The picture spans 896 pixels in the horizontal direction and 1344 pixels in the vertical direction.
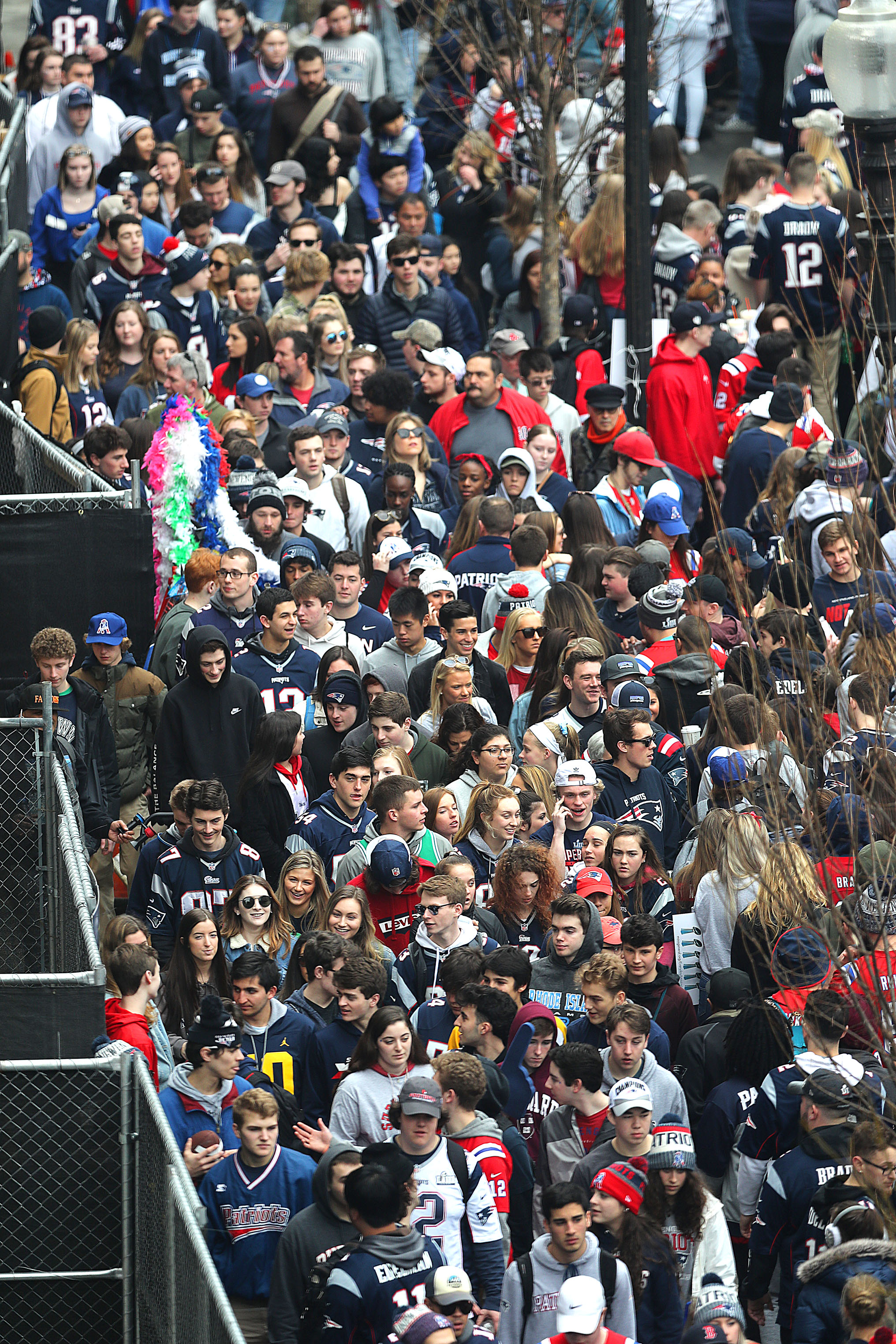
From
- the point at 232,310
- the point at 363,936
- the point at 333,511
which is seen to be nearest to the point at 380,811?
the point at 363,936

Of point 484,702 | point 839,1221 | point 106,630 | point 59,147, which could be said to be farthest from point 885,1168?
point 59,147

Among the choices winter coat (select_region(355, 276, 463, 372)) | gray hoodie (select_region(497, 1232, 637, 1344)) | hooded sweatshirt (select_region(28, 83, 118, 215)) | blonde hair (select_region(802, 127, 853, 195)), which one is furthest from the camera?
hooded sweatshirt (select_region(28, 83, 118, 215))

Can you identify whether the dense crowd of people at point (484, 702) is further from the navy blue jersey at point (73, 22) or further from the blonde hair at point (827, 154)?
the navy blue jersey at point (73, 22)

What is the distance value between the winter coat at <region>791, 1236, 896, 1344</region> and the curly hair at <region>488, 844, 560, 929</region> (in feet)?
7.83

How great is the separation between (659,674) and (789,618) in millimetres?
2945

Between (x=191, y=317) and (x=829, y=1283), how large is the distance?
9.66 metres

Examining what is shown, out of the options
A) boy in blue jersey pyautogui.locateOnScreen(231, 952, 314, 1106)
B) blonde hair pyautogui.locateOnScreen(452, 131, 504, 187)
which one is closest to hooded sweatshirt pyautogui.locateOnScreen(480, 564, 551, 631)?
boy in blue jersey pyautogui.locateOnScreen(231, 952, 314, 1106)

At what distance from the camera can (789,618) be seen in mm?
8359

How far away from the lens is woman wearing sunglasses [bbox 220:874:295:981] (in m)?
9.55

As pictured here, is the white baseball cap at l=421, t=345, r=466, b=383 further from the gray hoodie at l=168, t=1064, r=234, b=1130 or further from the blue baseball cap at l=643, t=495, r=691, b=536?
the gray hoodie at l=168, t=1064, r=234, b=1130

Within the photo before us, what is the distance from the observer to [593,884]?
9.60 m

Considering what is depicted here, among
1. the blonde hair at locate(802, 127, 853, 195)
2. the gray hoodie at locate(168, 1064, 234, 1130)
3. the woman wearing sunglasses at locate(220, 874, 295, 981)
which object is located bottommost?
the gray hoodie at locate(168, 1064, 234, 1130)

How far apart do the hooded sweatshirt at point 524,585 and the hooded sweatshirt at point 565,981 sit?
9.80 feet

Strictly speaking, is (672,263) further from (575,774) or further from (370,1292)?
(370,1292)
